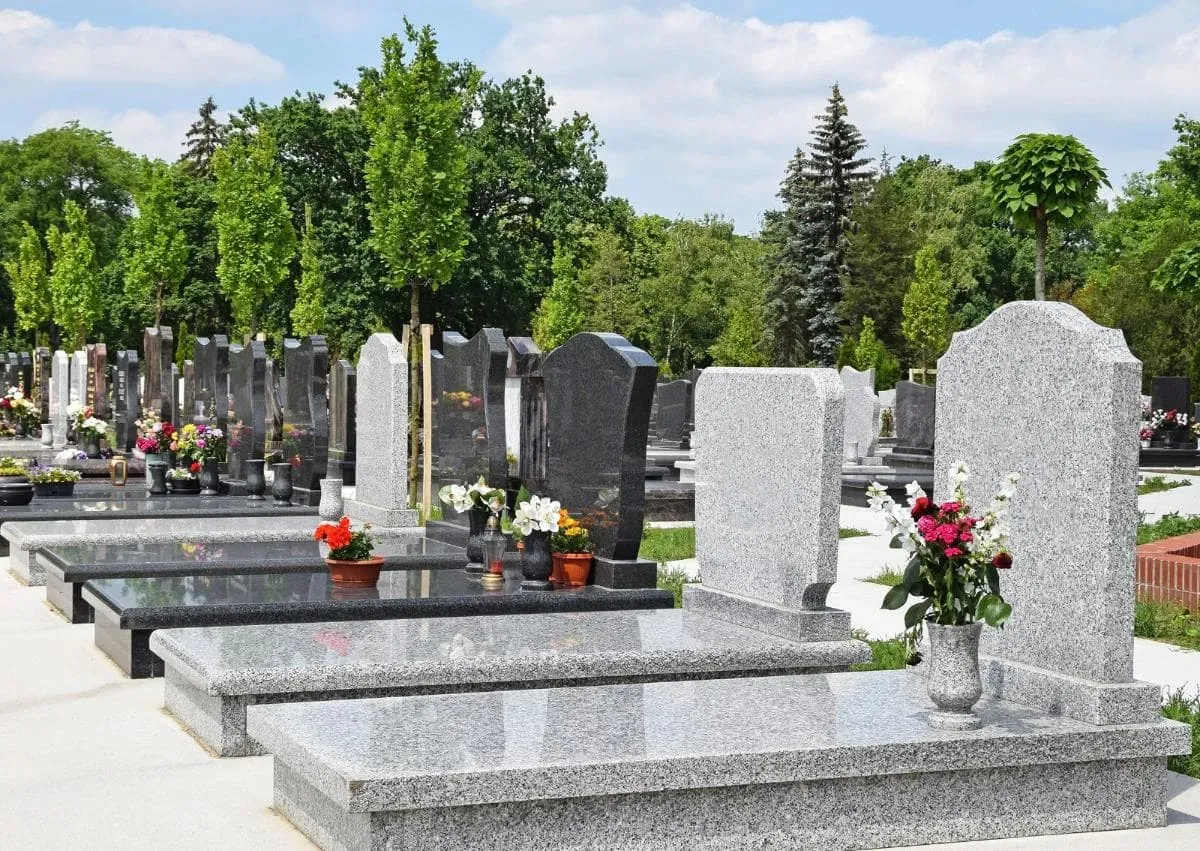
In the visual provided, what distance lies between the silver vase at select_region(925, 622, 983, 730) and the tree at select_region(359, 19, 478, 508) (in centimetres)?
1737

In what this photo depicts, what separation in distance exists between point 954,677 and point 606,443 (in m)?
4.57

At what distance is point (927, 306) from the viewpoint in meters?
56.8

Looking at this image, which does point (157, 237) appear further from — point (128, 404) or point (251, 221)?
point (128, 404)

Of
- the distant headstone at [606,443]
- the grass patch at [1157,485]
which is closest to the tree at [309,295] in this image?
the grass patch at [1157,485]

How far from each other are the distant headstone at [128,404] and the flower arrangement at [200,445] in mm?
8856

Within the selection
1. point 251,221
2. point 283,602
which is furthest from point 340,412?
point 251,221

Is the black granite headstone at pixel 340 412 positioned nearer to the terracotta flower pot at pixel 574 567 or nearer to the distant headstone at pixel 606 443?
the distant headstone at pixel 606 443

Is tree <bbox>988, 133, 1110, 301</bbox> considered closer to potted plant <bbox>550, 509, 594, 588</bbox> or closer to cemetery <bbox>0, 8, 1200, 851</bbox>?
cemetery <bbox>0, 8, 1200, 851</bbox>

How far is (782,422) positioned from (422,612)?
2.88m

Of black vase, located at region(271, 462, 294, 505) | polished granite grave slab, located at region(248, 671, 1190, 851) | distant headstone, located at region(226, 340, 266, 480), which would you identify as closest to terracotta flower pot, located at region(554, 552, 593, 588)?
polished granite grave slab, located at region(248, 671, 1190, 851)

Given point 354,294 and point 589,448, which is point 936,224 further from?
point 589,448

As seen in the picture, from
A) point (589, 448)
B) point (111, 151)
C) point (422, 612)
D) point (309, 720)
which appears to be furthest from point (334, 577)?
point (111, 151)

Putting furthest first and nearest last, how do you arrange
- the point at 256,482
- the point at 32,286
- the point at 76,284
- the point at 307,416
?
the point at 32,286, the point at 76,284, the point at 256,482, the point at 307,416

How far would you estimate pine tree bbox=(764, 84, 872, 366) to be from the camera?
65.6 m
